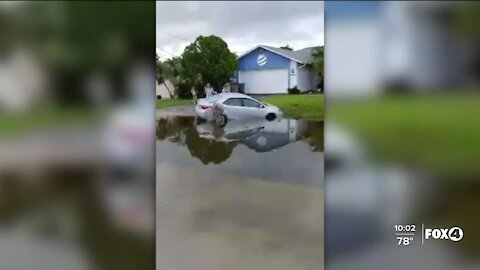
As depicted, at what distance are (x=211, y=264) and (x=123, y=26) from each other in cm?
89

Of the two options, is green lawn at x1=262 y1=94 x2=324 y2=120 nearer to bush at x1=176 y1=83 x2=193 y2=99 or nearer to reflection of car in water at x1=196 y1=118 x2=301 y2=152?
reflection of car in water at x1=196 y1=118 x2=301 y2=152

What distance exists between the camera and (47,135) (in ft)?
5.13

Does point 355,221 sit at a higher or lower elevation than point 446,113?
lower

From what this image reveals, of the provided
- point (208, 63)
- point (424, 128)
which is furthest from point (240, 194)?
point (424, 128)

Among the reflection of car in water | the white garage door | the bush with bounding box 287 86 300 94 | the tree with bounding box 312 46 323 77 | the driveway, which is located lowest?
the reflection of car in water

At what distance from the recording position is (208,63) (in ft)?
5.26

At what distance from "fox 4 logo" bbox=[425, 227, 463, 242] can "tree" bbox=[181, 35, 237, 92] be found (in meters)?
0.89

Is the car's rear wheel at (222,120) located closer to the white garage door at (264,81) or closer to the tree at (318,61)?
the white garage door at (264,81)

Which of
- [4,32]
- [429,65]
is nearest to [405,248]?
[429,65]

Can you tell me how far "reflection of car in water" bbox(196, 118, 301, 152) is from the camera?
160 cm

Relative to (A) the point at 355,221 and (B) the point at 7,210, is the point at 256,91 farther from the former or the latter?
(B) the point at 7,210

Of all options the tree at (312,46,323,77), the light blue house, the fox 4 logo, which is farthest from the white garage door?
the fox 4 logo

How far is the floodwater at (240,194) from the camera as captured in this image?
1.59 metres

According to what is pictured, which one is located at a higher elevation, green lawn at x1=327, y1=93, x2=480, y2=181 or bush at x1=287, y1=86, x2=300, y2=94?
bush at x1=287, y1=86, x2=300, y2=94
